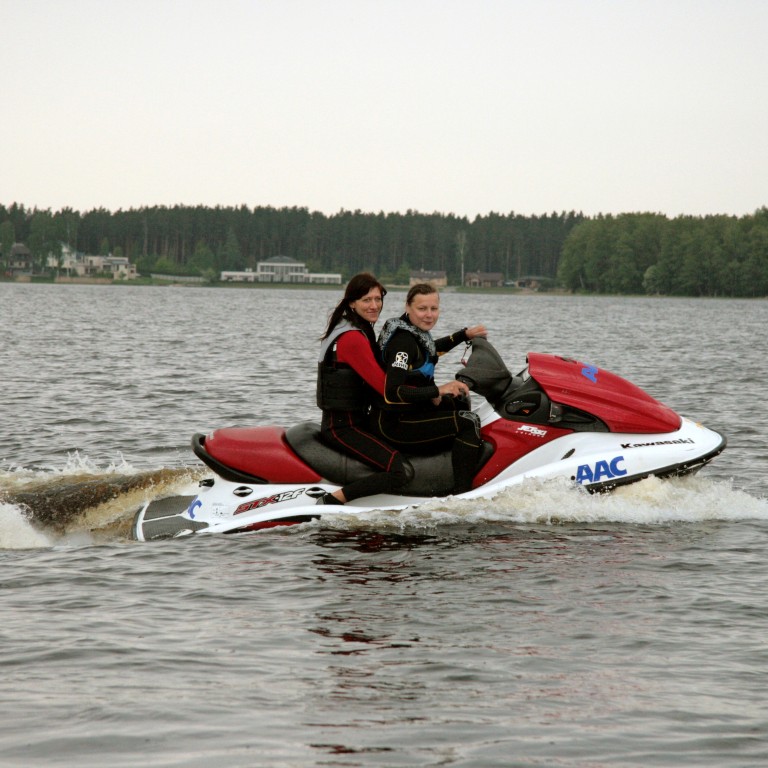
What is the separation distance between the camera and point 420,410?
8.52 metres

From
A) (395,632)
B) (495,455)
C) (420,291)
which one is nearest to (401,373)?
(420,291)

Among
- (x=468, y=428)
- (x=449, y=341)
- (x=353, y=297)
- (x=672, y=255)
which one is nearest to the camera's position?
(x=353, y=297)

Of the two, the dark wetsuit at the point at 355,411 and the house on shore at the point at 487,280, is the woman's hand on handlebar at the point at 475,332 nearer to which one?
the dark wetsuit at the point at 355,411

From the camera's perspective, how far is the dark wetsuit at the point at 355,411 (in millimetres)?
8266

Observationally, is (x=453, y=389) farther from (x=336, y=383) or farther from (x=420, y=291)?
(x=336, y=383)

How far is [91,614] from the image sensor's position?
6.94 m

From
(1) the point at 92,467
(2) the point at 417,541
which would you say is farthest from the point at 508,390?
(1) the point at 92,467

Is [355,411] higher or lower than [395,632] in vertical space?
higher

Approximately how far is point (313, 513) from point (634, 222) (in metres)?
157

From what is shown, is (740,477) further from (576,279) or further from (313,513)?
(576,279)

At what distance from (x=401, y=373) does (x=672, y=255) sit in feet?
474

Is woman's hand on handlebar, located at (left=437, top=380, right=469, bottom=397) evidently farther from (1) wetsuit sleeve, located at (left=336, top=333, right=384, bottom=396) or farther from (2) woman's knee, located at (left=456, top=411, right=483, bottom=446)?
(1) wetsuit sleeve, located at (left=336, top=333, right=384, bottom=396)

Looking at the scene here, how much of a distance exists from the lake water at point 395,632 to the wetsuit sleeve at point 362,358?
3.79 ft

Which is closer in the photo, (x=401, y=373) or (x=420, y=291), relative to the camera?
(x=401, y=373)
